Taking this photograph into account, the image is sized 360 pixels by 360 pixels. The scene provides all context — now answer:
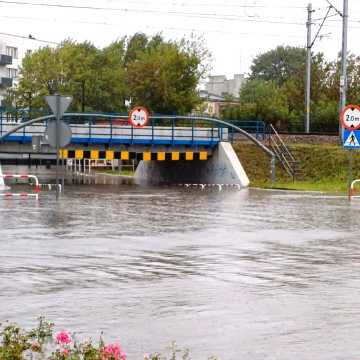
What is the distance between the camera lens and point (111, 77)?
97375mm

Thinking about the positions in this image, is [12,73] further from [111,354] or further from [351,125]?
[111,354]

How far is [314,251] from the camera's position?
16797 mm

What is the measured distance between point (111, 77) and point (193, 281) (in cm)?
8558

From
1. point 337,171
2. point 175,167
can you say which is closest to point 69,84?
point 175,167

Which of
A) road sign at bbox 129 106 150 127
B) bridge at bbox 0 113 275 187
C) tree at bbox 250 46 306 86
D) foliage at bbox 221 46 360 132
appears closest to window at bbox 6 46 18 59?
tree at bbox 250 46 306 86

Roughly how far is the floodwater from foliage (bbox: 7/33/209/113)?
59.1m

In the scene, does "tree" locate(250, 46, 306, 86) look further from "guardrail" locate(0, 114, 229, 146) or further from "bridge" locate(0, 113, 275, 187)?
"guardrail" locate(0, 114, 229, 146)

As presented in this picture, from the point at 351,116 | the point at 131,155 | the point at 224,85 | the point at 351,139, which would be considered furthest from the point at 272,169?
the point at 224,85

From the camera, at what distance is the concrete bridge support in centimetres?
5031

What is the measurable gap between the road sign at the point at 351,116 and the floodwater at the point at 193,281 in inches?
399

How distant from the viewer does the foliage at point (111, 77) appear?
83438 millimetres

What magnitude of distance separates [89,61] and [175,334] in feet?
292

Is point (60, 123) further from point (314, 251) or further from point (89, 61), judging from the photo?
point (89, 61)

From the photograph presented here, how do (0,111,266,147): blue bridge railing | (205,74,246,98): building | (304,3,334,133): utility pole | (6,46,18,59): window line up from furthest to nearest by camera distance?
(205,74,246,98): building → (6,46,18,59): window → (304,3,334,133): utility pole → (0,111,266,147): blue bridge railing
